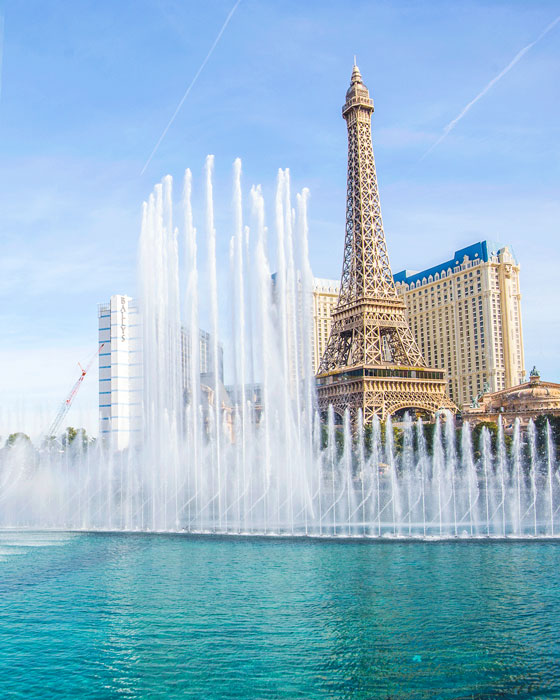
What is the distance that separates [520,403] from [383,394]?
712 inches

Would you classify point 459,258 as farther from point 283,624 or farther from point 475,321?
point 283,624

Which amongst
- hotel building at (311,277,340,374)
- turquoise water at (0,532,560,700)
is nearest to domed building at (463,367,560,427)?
turquoise water at (0,532,560,700)

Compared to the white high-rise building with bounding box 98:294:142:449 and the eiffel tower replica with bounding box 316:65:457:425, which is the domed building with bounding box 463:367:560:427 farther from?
the white high-rise building with bounding box 98:294:142:449

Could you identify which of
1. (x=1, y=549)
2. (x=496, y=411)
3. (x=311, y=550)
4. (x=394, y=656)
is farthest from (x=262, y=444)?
(x=496, y=411)

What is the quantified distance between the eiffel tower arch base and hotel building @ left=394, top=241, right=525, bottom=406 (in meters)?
47.6

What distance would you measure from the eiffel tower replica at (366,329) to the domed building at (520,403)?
3.83 meters

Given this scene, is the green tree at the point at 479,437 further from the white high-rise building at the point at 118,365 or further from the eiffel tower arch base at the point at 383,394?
the white high-rise building at the point at 118,365

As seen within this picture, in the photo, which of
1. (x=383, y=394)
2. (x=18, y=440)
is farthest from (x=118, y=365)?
(x=383, y=394)

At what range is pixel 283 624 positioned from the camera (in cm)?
1672

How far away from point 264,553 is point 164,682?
504 inches

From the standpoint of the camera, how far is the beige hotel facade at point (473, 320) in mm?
124750

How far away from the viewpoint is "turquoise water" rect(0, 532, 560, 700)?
13.3 metres

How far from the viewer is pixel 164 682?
13375 mm

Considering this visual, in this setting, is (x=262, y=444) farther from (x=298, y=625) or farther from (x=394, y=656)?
(x=394, y=656)
